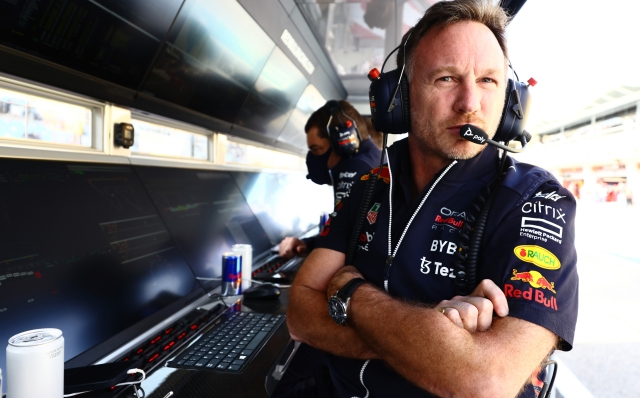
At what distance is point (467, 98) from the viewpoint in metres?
0.94

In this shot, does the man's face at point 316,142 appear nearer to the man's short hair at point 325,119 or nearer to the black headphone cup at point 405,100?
the man's short hair at point 325,119

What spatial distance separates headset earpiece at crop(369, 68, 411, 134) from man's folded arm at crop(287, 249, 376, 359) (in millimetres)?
387

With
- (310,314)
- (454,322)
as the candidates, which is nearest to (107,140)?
(310,314)

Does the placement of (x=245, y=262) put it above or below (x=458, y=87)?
below

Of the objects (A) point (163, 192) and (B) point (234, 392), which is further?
(A) point (163, 192)

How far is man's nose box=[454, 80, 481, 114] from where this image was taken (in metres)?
0.94

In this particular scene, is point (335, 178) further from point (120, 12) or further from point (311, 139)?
point (120, 12)

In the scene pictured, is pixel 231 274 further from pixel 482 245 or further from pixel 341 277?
pixel 482 245

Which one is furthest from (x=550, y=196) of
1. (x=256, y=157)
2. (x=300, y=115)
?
(x=300, y=115)

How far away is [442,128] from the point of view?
978mm

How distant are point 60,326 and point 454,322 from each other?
0.89m

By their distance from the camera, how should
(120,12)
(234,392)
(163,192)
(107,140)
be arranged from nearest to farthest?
1. (234,392)
2. (120,12)
3. (107,140)
4. (163,192)

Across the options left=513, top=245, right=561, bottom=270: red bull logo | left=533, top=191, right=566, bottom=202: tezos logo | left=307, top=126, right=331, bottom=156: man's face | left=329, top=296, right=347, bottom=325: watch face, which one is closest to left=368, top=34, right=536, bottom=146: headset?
left=533, top=191, right=566, bottom=202: tezos logo

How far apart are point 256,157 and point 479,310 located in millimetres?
2578
